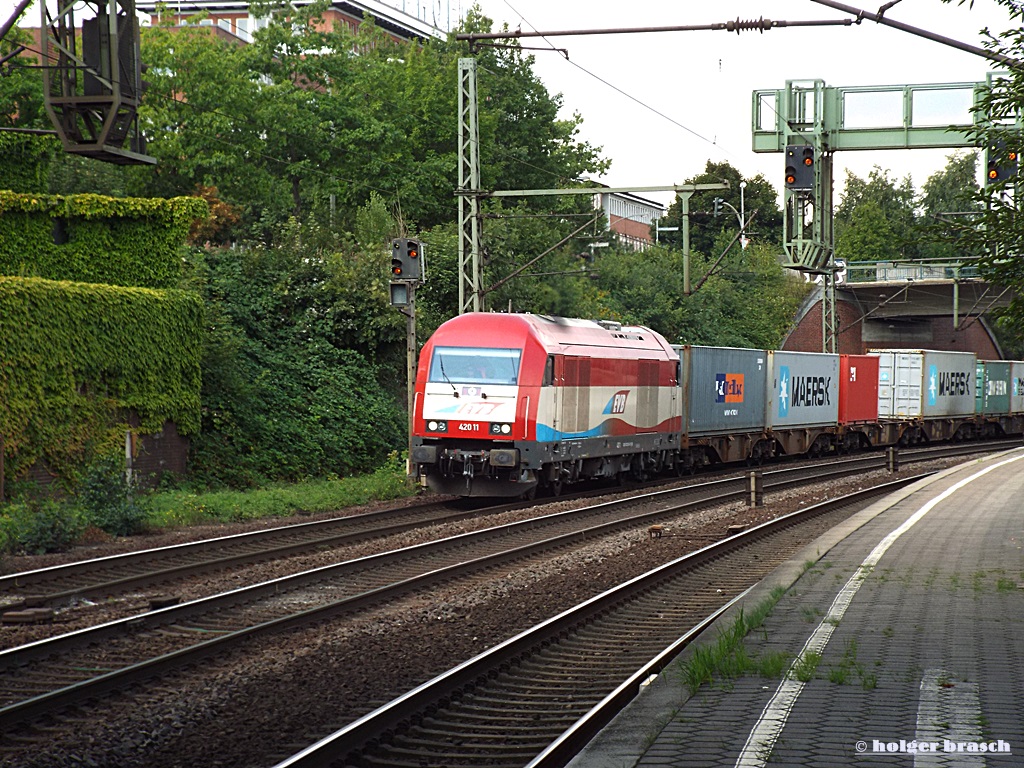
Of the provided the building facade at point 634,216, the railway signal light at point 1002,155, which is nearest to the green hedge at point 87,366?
the railway signal light at point 1002,155

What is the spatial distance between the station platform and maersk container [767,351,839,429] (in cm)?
2161

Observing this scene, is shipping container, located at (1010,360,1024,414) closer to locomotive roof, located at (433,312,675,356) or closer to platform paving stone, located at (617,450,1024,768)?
locomotive roof, located at (433,312,675,356)

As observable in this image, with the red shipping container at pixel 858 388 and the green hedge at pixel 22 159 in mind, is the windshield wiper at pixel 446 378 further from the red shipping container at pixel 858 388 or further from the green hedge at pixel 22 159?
the red shipping container at pixel 858 388

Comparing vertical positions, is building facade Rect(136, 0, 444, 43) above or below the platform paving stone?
above

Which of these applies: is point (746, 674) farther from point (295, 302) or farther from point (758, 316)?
point (758, 316)

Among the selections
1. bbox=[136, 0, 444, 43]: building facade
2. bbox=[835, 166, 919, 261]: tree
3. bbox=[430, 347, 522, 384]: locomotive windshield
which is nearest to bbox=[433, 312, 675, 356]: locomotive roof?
bbox=[430, 347, 522, 384]: locomotive windshield

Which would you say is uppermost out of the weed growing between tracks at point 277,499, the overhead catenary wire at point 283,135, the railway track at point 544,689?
the overhead catenary wire at point 283,135

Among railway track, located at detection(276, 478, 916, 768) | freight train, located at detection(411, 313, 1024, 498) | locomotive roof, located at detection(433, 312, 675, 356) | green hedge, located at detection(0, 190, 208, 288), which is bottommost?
railway track, located at detection(276, 478, 916, 768)

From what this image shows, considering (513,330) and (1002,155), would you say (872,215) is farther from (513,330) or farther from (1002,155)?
(1002,155)

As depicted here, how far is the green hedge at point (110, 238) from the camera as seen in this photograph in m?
25.1

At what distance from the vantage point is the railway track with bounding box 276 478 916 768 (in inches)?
285

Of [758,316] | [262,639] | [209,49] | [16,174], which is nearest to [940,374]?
[758,316]

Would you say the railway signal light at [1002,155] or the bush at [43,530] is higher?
the railway signal light at [1002,155]

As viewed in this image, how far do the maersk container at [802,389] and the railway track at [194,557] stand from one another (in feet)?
52.3
